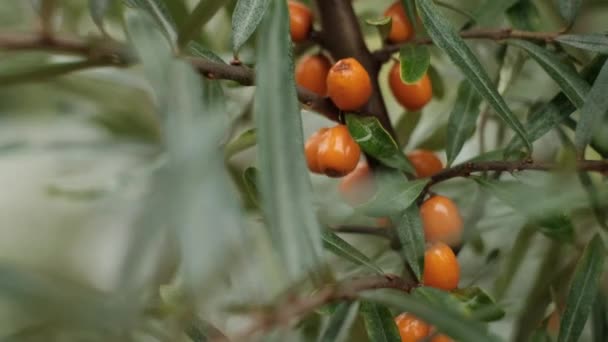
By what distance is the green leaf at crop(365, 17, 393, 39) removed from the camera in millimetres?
625

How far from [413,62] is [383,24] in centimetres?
4

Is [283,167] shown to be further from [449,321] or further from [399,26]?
[399,26]

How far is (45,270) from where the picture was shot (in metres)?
0.42

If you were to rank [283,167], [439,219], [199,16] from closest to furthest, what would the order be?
[283,167] → [199,16] → [439,219]

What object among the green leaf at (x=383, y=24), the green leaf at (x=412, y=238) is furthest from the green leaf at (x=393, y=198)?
the green leaf at (x=383, y=24)

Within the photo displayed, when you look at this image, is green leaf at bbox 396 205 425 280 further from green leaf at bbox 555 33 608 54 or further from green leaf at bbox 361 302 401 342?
green leaf at bbox 555 33 608 54

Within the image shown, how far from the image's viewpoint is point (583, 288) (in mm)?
583

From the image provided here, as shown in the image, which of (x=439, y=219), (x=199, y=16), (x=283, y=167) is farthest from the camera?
(x=439, y=219)

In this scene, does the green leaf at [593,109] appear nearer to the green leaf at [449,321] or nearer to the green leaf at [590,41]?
the green leaf at [590,41]

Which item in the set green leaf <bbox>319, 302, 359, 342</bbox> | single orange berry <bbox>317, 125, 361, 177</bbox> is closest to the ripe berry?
single orange berry <bbox>317, 125, 361, 177</bbox>

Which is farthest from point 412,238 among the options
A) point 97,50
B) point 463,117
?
point 97,50

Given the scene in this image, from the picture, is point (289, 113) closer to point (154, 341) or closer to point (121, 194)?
point (154, 341)

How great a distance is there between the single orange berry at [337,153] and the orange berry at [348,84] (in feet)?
0.07

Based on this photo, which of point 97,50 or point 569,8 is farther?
point 569,8
